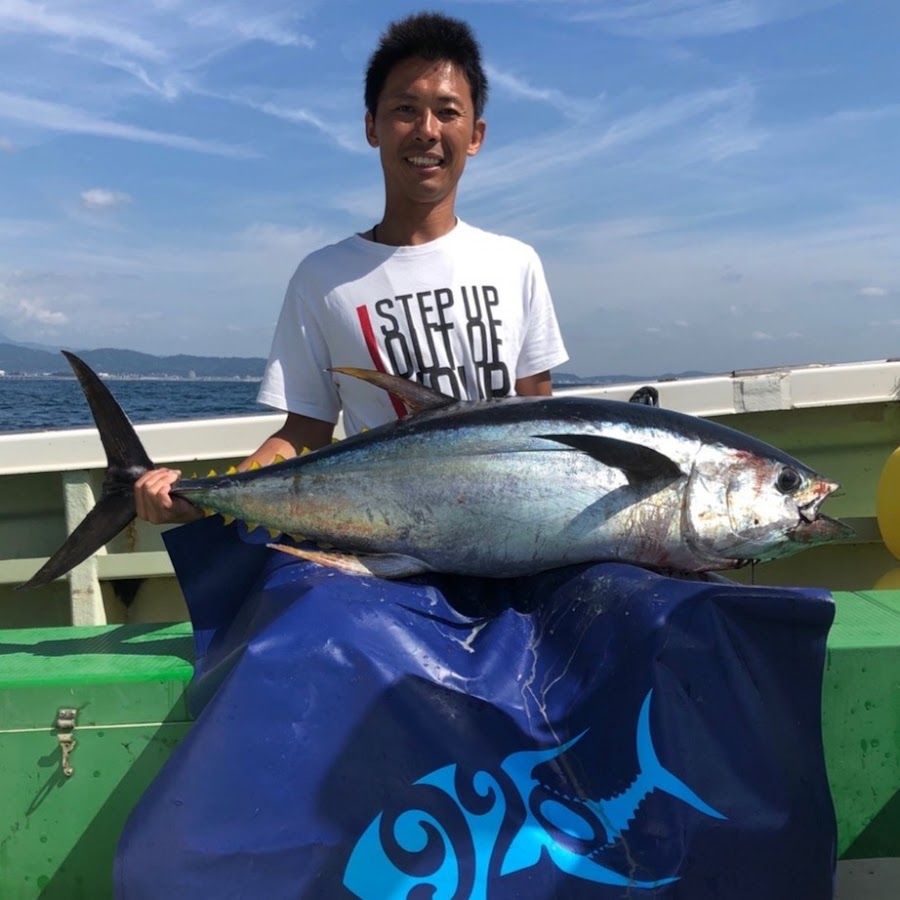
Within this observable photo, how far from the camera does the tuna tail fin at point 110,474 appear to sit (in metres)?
2.10

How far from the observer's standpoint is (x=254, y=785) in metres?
1.38

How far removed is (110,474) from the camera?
2.15 m

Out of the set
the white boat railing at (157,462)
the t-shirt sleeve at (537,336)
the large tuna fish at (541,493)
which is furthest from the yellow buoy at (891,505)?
the t-shirt sleeve at (537,336)

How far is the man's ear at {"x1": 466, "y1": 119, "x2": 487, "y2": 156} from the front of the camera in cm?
240

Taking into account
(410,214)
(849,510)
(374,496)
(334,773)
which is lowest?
(849,510)

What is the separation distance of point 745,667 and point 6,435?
10.3 ft

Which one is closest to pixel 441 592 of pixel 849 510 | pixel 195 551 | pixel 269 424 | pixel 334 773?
pixel 334 773

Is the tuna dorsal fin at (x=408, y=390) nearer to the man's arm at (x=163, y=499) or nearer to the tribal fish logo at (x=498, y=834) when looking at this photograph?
the man's arm at (x=163, y=499)

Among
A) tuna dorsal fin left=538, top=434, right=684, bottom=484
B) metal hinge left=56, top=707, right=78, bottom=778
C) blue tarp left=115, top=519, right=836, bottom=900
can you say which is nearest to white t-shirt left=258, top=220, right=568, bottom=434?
tuna dorsal fin left=538, top=434, right=684, bottom=484

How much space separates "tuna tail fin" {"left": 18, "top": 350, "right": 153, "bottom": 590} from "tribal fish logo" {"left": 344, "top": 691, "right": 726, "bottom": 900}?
3.75ft

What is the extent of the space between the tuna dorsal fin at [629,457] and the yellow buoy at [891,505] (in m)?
1.77

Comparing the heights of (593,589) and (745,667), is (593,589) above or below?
above

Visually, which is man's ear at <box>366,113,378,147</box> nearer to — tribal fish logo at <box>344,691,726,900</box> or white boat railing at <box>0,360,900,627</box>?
white boat railing at <box>0,360,900,627</box>

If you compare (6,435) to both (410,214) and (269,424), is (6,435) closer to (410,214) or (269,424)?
(269,424)
